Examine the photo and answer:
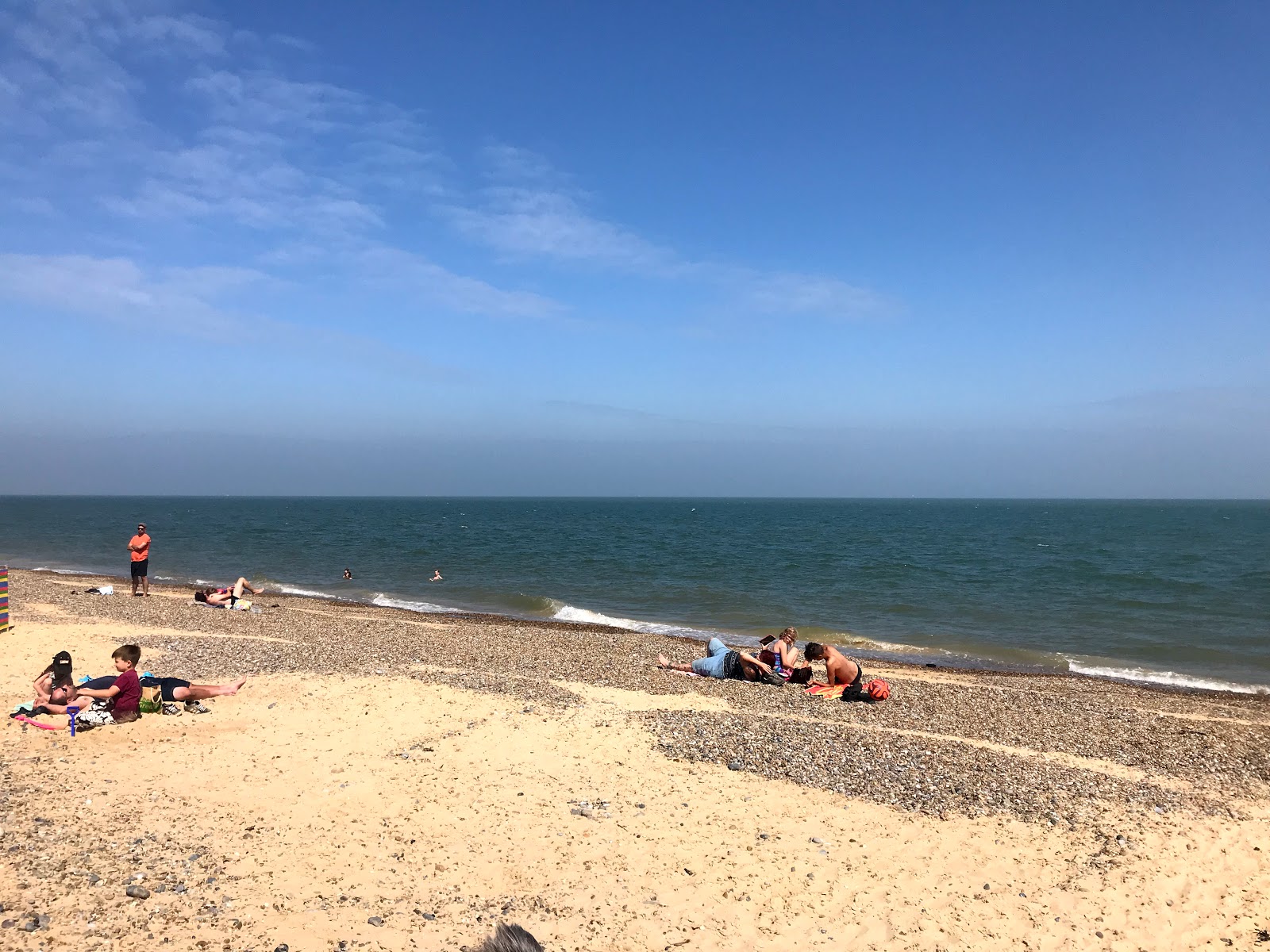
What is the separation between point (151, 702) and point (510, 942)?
7.68m

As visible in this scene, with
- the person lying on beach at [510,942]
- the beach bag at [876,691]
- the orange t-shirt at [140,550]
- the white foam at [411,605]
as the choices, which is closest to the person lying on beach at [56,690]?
the person lying on beach at [510,942]

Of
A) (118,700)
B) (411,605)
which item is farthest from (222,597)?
(118,700)

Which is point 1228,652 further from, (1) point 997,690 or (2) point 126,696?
(2) point 126,696

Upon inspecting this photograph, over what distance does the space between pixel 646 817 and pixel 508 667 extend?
7.44m

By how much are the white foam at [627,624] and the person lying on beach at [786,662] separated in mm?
7098

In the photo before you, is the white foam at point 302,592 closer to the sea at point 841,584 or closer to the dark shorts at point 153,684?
the sea at point 841,584

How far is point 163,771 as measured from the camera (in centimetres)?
796

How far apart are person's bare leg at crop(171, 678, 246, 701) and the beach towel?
9.09m

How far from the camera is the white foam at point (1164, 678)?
18.3 metres

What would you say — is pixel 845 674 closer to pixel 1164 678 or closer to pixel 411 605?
pixel 1164 678

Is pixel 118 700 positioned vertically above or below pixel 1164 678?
above

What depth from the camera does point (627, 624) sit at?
2512 centimetres

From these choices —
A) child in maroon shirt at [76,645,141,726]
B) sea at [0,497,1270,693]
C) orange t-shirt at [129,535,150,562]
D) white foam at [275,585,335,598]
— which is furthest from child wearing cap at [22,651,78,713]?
white foam at [275,585,335,598]

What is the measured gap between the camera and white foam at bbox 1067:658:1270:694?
18.3 metres
